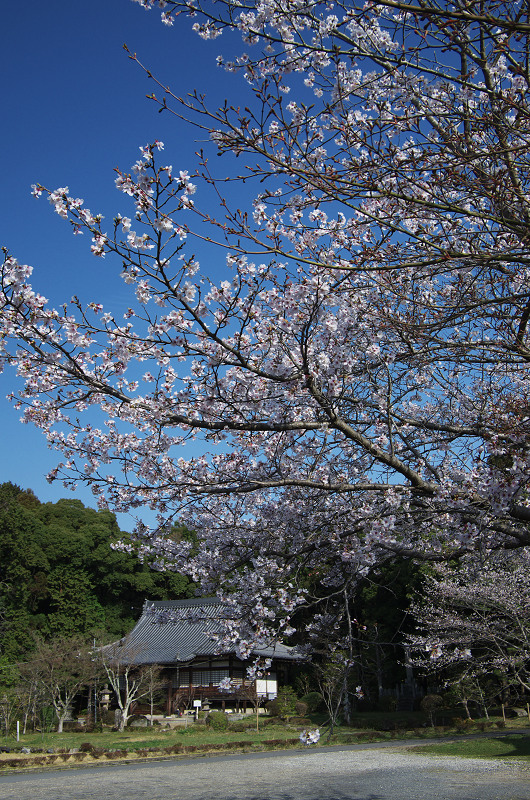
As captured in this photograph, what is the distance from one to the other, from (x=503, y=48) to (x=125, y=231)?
2.10m

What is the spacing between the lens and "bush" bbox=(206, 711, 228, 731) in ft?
75.5

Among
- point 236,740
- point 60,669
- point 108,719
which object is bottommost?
point 108,719

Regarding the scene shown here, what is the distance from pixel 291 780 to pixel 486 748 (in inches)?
226

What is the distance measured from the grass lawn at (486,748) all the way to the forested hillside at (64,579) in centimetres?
1725

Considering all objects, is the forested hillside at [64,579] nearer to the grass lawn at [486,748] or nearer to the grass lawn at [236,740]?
the grass lawn at [236,740]

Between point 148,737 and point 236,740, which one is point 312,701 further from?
point 236,740

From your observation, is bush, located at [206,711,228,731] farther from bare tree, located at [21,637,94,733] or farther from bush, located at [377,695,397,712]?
bush, located at [377,695,397,712]

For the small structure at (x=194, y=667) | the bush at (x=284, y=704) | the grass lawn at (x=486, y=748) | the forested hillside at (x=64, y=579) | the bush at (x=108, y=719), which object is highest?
the forested hillside at (x=64, y=579)

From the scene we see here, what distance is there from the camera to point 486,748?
14.1 m

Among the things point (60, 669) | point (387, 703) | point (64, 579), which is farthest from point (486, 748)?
point (64, 579)

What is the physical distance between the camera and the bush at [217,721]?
75.5 ft

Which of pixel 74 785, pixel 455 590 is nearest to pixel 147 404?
pixel 74 785

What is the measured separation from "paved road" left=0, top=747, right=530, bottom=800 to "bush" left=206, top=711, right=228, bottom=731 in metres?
8.22

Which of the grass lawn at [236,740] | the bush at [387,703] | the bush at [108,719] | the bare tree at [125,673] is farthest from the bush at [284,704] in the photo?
the bush at [108,719]
